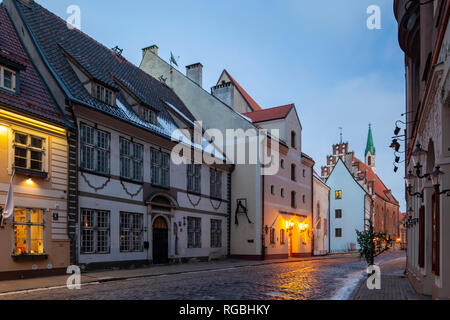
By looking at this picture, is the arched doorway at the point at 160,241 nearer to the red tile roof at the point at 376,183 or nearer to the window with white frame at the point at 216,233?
the window with white frame at the point at 216,233

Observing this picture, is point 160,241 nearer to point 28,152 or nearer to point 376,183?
point 28,152

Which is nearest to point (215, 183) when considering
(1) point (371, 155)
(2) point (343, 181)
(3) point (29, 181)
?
(3) point (29, 181)

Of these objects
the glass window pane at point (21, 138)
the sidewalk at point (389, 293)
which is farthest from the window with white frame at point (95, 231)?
the sidewalk at point (389, 293)

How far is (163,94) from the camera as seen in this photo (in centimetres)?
3181

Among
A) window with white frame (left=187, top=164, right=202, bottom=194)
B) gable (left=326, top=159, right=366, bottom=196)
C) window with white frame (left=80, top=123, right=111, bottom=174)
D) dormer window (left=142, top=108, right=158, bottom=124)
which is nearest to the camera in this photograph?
window with white frame (left=80, top=123, right=111, bottom=174)

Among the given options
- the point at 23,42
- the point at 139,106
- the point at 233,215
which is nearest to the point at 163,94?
the point at 139,106

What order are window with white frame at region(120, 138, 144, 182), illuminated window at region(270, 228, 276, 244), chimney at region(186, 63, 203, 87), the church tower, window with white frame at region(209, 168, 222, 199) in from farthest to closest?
the church tower, chimney at region(186, 63, 203, 87), illuminated window at region(270, 228, 276, 244), window with white frame at region(209, 168, 222, 199), window with white frame at region(120, 138, 144, 182)

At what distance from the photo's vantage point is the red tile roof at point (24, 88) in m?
16.5

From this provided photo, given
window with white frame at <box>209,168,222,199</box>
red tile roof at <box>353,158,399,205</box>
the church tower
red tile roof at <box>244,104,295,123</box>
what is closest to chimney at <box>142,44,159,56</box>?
red tile roof at <box>244,104,295,123</box>

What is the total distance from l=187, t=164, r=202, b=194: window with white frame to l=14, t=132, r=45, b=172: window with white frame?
1143 cm

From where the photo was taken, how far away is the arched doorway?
2431 cm

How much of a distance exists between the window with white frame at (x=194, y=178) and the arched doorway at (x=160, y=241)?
3433 millimetres

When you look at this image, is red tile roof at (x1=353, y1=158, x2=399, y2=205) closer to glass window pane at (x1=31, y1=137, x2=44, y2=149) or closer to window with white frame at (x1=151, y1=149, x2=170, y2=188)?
window with white frame at (x1=151, y1=149, x2=170, y2=188)
